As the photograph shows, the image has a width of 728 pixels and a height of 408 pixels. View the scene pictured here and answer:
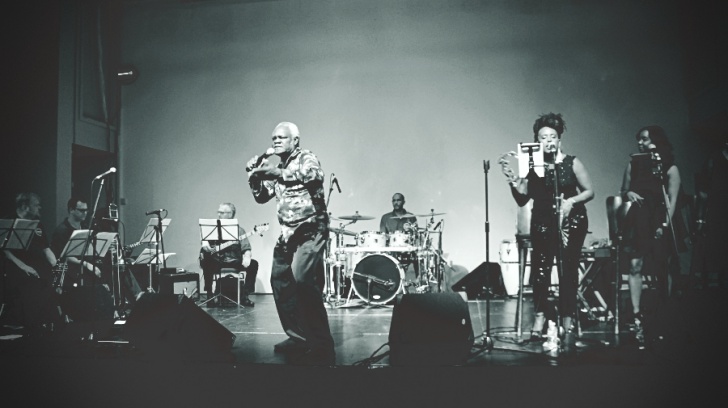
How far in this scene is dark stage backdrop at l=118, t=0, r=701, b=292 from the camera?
9344 millimetres

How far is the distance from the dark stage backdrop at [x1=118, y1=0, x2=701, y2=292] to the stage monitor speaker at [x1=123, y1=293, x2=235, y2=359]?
5.97 metres

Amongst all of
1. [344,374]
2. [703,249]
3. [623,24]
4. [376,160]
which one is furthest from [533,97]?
[344,374]

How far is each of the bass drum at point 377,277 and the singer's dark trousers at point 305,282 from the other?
3664mm

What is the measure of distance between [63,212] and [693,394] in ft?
27.8

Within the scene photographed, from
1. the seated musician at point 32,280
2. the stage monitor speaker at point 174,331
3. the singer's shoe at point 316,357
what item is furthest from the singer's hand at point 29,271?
the singer's shoe at point 316,357

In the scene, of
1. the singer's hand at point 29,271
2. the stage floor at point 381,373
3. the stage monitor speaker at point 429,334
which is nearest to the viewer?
the stage floor at point 381,373

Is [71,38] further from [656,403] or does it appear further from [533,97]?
[656,403]

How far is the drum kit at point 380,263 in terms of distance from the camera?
25.3ft

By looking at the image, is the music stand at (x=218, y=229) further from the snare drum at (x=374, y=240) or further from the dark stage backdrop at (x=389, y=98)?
the dark stage backdrop at (x=389, y=98)

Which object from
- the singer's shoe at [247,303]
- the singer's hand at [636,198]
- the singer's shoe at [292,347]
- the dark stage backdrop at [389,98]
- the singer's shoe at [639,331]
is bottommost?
the singer's shoe at [247,303]

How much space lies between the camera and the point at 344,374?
314 cm

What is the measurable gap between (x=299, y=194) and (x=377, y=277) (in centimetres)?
398

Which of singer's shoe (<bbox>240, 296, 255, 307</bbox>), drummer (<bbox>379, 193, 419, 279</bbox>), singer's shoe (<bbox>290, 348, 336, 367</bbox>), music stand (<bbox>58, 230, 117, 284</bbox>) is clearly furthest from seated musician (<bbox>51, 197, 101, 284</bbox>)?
drummer (<bbox>379, 193, 419, 279</bbox>)

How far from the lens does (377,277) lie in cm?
777
